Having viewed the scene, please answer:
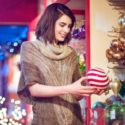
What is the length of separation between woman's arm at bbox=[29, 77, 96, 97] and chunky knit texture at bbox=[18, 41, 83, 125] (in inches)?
1.2

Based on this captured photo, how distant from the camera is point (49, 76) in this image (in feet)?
5.20

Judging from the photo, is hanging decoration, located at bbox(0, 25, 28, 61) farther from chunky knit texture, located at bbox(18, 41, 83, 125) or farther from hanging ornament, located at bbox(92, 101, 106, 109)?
chunky knit texture, located at bbox(18, 41, 83, 125)

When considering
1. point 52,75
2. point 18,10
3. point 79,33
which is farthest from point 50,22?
point 18,10

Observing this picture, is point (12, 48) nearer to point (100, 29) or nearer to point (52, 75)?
point (100, 29)

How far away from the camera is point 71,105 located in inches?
64.5

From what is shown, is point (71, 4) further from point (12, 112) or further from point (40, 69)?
point (12, 112)

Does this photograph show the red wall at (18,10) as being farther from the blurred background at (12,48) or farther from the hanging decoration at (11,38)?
the hanging decoration at (11,38)

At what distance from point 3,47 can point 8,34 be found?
182mm

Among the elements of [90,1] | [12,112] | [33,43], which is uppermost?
[90,1]

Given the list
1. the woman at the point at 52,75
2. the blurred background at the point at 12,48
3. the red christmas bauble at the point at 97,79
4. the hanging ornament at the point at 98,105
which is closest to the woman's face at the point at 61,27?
the woman at the point at 52,75

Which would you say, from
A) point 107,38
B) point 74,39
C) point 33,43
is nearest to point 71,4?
point 74,39

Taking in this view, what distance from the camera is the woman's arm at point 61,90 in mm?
1549

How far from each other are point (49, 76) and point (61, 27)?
0.23 meters

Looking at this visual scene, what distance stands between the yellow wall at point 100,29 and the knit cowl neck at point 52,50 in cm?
87
